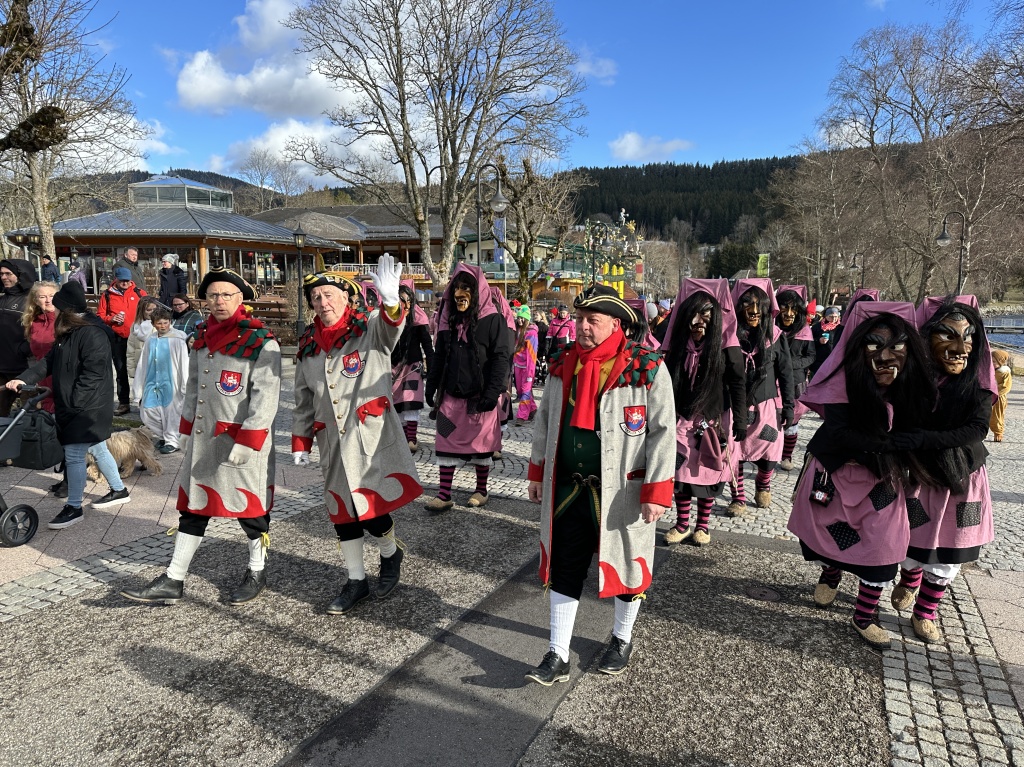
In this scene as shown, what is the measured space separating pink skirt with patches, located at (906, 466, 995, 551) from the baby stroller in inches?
234

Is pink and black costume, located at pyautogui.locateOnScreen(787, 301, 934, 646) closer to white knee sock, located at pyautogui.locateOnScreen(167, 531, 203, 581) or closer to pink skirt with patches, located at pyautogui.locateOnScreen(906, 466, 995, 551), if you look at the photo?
pink skirt with patches, located at pyautogui.locateOnScreen(906, 466, 995, 551)

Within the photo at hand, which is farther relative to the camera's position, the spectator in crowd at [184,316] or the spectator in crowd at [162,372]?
the spectator in crowd at [184,316]

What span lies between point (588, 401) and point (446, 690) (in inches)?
62.7

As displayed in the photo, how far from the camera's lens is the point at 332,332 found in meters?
3.80

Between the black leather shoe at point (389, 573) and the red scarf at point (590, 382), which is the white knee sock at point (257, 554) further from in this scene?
the red scarf at point (590, 382)

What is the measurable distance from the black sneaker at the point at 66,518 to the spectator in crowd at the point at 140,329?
330 cm

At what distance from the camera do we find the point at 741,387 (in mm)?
4840

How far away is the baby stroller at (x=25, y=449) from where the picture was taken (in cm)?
463

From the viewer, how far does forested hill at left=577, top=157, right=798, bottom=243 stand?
134m

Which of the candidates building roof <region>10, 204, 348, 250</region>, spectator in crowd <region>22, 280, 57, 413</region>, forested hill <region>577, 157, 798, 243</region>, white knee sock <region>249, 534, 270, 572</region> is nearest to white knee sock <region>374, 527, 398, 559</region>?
white knee sock <region>249, 534, 270, 572</region>

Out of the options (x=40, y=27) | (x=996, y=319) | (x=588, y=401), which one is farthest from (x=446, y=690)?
(x=996, y=319)

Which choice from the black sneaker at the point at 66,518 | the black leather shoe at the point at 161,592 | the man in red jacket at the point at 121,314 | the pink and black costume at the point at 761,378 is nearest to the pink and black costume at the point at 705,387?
the pink and black costume at the point at 761,378

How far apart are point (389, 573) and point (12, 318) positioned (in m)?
5.58

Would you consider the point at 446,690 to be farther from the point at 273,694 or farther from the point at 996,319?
the point at 996,319
